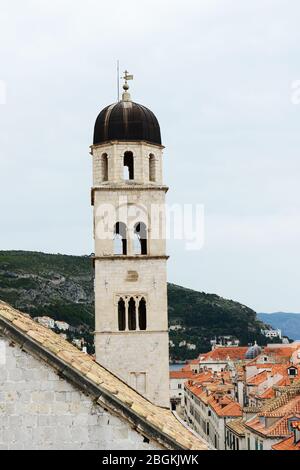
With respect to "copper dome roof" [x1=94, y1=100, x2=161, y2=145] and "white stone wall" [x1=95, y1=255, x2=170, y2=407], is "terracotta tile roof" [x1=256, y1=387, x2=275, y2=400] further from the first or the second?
"copper dome roof" [x1=94, y1=100, x2=161, y2=145]

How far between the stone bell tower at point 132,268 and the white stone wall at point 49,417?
17.2 m

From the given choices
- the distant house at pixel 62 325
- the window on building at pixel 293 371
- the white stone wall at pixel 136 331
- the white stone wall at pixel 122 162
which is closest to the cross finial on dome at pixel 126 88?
the white stone wall at pixel 122 162

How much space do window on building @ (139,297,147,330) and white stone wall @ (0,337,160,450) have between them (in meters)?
17.6

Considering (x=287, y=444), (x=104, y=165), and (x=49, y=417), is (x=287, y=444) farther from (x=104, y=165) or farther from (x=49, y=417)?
(x=49, y=417)

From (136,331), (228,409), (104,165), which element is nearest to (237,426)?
(228,409)

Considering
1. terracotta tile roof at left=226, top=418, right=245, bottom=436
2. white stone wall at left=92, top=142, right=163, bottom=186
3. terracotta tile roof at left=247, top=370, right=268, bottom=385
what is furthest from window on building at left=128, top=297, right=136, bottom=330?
terracotta tile roof at left=247, top=370, right=268, bottom=385

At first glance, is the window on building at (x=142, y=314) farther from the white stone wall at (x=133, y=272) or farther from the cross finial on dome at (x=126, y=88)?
the cross finial on dome at (x=126, y=88)

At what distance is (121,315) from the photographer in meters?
24.0

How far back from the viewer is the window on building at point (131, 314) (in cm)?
2383

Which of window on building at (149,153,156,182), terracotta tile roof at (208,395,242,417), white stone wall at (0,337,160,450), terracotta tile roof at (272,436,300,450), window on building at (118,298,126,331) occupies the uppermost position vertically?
window on building at (149,153,156,182)

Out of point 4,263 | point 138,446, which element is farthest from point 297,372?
point 4,263

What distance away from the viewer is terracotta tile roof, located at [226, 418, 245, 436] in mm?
46475

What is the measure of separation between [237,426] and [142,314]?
88.1ft
